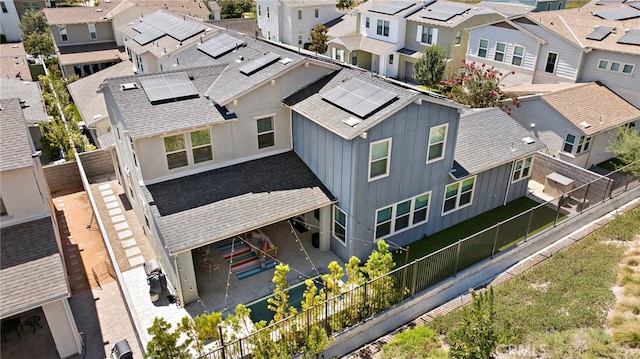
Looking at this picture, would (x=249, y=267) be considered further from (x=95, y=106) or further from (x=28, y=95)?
(x=28, y=95)

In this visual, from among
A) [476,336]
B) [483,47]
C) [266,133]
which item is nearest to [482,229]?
[476,336]

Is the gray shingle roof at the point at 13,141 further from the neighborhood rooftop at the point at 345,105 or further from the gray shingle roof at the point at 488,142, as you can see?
the gray shingle roof at the point at 488,142

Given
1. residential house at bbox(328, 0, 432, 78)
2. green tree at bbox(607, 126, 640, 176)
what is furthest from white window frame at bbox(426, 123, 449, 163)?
residential house at bbox(328, 0, 432, 78)

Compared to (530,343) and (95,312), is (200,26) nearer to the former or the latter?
(95,312)

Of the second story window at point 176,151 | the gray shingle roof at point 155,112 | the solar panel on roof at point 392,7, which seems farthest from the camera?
the solar panel on roof at point 392,7

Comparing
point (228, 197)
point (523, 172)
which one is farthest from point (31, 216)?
point (523, 172)

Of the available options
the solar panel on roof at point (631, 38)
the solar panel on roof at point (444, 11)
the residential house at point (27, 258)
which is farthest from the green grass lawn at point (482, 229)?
the solar panel on roof at point (444, 11)
